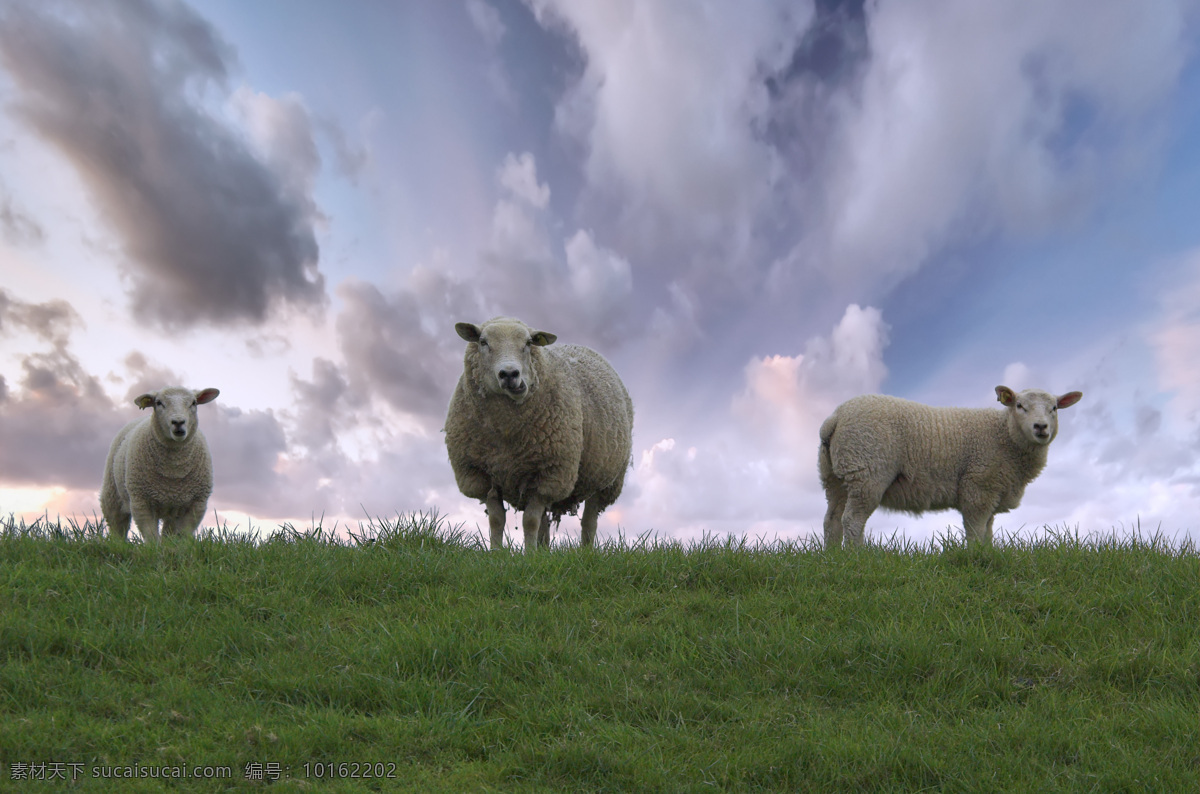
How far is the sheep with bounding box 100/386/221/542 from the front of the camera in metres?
11.4

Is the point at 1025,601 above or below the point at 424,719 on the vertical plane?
above

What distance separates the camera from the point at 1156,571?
21.8ft

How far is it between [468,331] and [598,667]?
16.7 ft

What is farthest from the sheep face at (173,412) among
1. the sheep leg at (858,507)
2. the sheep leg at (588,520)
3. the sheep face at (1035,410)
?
the sheep face at (1035,410)

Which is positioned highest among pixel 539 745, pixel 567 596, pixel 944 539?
pixel 944 539

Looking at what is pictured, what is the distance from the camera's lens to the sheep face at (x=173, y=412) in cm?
1124

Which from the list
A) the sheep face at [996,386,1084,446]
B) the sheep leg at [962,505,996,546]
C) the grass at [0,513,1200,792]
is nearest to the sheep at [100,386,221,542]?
the grass at [0,513,1200,792]

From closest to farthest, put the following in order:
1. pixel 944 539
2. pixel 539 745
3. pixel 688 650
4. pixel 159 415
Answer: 1. pixel 539 745
2. pixel 688 650
3. pixel 944 539
4. pixel 159 415

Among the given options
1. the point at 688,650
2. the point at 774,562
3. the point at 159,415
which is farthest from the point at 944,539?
the point at 159,415

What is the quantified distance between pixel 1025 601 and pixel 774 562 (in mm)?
1900

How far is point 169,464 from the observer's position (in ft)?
38.5

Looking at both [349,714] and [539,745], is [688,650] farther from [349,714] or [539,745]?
[349,714]

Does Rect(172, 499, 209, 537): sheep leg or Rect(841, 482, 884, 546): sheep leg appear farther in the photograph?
Rect(172, 499, 209, 537): sheep leg

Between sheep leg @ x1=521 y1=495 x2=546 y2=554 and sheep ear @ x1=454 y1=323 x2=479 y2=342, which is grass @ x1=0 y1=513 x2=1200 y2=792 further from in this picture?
sheep ear @ x1=454 y1=323 x2=479 y2=342
